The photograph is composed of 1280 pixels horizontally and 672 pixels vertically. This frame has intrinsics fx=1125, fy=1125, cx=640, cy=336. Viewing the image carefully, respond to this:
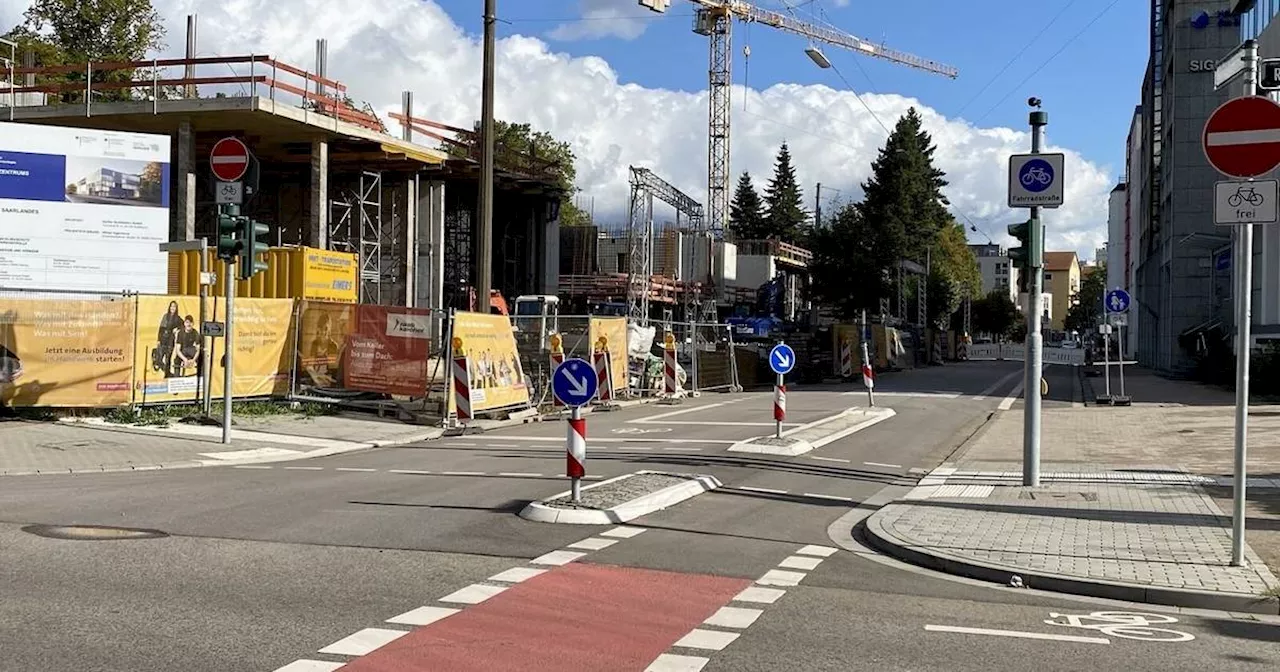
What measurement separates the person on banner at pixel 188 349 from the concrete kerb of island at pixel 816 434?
967 centimetres

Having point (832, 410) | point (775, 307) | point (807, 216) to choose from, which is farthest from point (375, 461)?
point (807, 216)

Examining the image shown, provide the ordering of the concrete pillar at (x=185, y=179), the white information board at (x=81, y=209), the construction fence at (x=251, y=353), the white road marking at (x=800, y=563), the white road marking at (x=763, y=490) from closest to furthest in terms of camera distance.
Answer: the white road marking at (x=800, y=563), the white road marking at (x=763, y=490), the construction fence at (x=251, y=353), the white information board at (x=81, y=209), the concrete pillar at (x=185, y=179)

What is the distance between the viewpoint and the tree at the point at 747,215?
111250 mm

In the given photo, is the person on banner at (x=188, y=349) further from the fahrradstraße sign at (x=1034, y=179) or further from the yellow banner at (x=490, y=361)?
the fahrradstraße sign at (x=1034, y=179)

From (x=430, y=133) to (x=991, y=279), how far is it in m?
169

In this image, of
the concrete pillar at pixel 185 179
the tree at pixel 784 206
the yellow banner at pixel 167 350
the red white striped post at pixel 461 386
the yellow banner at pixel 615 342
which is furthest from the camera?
the tree at pixel 784 206

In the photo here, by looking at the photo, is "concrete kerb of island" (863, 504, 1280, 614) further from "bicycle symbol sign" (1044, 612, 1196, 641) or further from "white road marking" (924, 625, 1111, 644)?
"white road marking" (924, 625, 1111, 644)

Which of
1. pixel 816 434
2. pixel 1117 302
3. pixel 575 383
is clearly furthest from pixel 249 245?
pixel 1117 302

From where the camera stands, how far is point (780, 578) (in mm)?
8219

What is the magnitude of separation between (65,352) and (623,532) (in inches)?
487

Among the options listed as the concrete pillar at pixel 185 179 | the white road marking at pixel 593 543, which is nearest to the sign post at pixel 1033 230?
the white road marking at pixel 593 543

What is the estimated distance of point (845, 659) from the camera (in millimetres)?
6047

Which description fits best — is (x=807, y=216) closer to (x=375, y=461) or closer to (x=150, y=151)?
(x=150, y=151)

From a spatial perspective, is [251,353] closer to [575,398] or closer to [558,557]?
[575,398]
